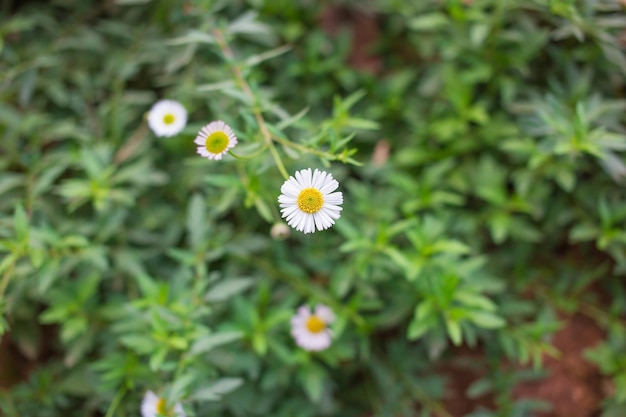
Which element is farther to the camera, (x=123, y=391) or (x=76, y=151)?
(x=76, y=151)

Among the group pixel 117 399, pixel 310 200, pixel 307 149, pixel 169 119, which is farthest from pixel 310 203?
pixel 117 399

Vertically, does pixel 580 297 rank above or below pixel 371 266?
below

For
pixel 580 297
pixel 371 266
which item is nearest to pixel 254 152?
pixel 371 266

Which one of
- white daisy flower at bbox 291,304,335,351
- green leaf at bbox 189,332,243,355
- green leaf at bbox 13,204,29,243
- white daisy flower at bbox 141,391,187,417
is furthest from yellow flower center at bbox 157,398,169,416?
green leaf at bbox 13,204,29,243

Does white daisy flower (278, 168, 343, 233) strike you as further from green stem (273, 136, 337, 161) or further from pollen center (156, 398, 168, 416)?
pollen center (156, 398, 168, 416)

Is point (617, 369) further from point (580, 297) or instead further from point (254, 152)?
point (254, 152)

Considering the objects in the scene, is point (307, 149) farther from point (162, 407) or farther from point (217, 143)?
point (162, 407)

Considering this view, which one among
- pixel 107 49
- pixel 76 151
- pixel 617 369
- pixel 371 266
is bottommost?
pixel 617 369

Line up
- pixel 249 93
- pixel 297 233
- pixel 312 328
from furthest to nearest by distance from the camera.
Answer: pixel 297 233, pixel 312 328, pixel 249 93
